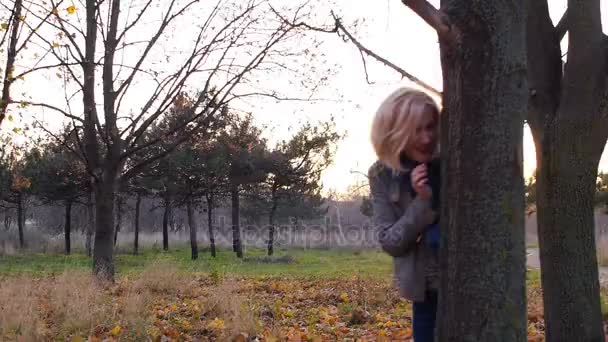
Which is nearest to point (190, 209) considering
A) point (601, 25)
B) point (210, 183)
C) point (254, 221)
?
point (210, 183)

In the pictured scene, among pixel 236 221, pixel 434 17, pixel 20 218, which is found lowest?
pixel 236 221

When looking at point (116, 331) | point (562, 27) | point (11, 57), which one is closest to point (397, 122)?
point (562, 27)

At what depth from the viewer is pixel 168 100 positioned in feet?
Result: 36.5

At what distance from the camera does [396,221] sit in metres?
2.50

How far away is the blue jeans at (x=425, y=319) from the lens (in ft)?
8.54

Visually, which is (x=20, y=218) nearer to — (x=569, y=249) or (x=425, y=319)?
(x=569, y=249)

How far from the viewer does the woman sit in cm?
243

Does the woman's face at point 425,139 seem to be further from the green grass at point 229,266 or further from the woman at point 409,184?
the green grass at point 229,266

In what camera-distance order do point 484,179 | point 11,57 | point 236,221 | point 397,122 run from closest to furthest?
point 484,179 → point 397,122 → point 11,57 → point 236,221

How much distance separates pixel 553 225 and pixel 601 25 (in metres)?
1.56

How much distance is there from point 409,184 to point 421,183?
0.45ft

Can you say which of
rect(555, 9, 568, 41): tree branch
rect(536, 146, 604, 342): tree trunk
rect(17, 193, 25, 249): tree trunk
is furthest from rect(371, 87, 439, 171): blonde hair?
rect(17, 193, 25, 249): tree trunk

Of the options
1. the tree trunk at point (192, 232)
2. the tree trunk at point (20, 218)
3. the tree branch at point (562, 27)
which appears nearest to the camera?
the tree branch at point (562, 27)

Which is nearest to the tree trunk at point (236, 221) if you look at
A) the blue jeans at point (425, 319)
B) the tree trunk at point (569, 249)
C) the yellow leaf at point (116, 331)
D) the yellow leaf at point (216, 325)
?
the yellow leaf at point (216, 325)
